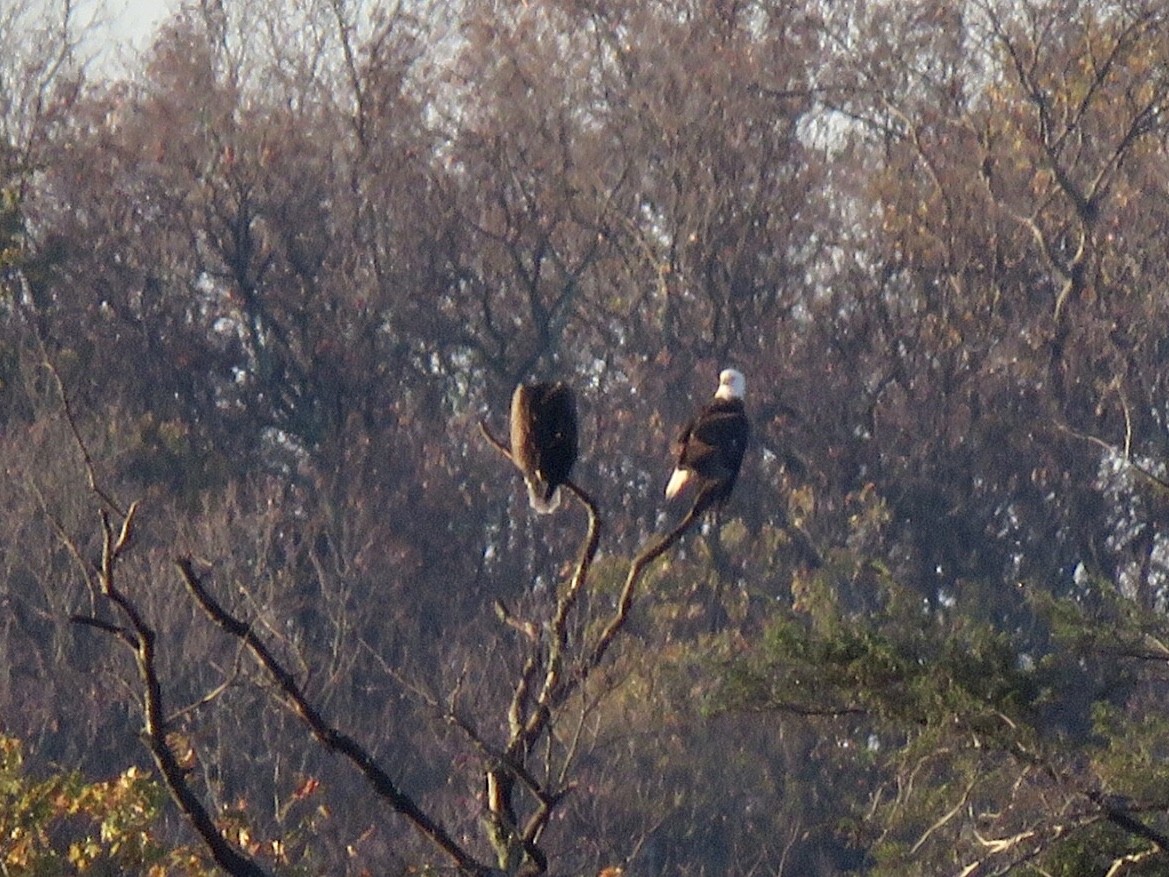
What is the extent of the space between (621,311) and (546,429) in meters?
21.5

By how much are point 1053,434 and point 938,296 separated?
244cm

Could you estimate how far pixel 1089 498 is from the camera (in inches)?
1099

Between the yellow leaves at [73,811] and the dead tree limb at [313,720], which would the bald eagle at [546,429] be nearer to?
the yellow leaves at [73,811]

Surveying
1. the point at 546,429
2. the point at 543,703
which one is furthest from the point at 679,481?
the point at 543,703

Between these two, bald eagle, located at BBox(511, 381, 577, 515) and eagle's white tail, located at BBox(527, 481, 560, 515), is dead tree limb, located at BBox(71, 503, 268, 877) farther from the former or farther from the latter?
eagle's white tail, located at BBox(527, 481, 560, 515)

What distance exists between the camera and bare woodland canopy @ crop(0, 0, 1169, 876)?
25766 mm

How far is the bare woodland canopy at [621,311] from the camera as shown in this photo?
2577 centimetres

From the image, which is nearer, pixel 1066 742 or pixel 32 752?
pixel 1066 742

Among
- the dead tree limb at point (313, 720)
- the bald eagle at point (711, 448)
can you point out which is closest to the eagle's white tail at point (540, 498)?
the bald eagle at point (711, 448)

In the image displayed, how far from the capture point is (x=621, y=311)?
98.3ft

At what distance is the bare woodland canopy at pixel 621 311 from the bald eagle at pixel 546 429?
15.0 m

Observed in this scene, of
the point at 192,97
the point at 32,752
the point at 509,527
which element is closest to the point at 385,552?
the point at 509,527

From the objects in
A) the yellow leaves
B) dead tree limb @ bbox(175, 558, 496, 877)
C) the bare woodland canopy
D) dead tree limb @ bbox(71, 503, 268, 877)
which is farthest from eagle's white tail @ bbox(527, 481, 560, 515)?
the bare woodland canopy

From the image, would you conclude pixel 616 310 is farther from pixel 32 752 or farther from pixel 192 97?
pixel 32 752
